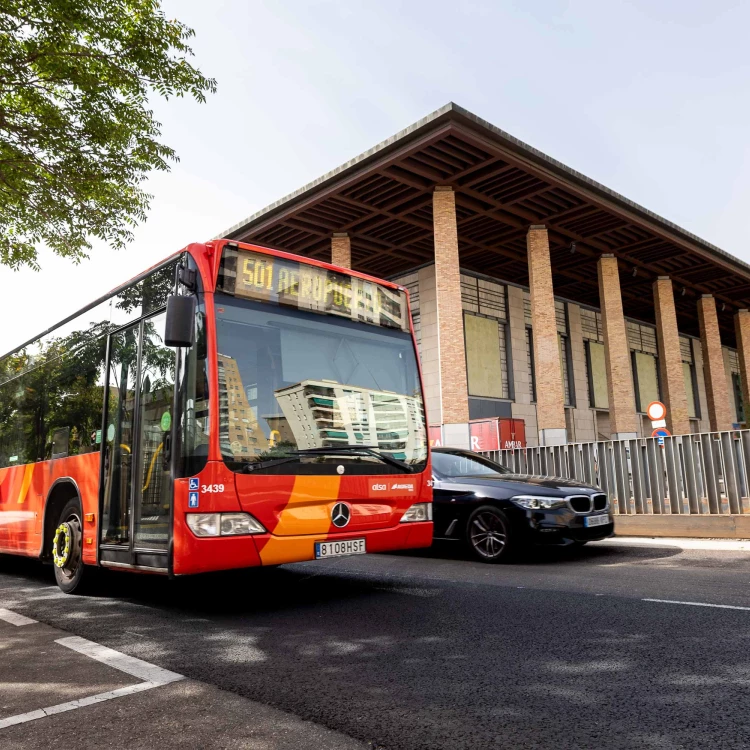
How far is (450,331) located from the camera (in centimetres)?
2153

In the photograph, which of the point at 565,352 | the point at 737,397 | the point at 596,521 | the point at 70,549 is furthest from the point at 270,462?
the point at 737,397

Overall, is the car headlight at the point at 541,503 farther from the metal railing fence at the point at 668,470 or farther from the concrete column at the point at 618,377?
the concrete column at the point at 618,377

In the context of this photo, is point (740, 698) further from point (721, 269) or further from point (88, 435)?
point (721, 269)

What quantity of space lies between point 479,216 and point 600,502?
60.8 feet

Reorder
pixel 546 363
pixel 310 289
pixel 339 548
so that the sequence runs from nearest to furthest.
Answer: pixel 339 548
pixel 310 289
pixel 546 363

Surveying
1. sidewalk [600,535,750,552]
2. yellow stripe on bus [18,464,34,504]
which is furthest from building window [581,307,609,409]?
yellow stripe on bus [18,464,34,504]

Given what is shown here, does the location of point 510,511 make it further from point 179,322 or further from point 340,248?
point 340,248

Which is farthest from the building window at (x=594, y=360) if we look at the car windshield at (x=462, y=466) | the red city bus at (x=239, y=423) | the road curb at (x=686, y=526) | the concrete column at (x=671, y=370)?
the red city bus at (x=239, y=423)

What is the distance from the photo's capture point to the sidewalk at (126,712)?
2.84m

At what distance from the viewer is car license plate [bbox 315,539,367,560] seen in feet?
18.1

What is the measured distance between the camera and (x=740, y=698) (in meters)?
3.06

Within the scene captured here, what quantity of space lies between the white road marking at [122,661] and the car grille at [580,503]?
5502 millimetres

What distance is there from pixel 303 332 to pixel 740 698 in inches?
162

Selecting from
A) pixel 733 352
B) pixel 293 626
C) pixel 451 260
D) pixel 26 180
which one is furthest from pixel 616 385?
pixel 733 352
